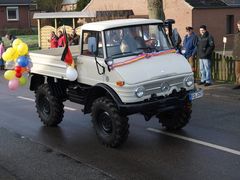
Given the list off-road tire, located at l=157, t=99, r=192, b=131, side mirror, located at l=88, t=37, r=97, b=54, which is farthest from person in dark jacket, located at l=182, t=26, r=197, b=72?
side mirror, located at l=88, t=37, r=97, b=54

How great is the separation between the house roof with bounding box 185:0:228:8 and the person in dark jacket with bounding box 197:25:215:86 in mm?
20172

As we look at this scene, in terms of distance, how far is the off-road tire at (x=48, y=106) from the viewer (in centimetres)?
967

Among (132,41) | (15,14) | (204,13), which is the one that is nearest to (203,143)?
(132,41)

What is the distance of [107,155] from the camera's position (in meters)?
7.66

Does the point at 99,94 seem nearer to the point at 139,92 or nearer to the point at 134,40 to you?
the point at 139,92

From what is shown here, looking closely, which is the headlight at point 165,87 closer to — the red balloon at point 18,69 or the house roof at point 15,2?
the red balloon at point 18,69

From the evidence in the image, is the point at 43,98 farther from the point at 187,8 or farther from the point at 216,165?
the point at 187,8

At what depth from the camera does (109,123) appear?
8.14 m

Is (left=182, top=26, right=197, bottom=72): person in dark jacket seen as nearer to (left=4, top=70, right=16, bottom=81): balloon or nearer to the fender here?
(left=4, top=70, right=16, bottom=81): balloon

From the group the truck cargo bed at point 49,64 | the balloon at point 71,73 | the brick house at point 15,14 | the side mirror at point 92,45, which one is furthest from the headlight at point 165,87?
the brick house at point 15,14

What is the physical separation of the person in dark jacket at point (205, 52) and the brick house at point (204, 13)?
65.0 feet

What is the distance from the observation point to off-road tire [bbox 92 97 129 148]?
782 centimetres

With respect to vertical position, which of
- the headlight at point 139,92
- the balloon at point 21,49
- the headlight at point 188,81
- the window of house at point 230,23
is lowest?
the headlight at point 139,92

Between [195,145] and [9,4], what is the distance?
57138 millimetres
